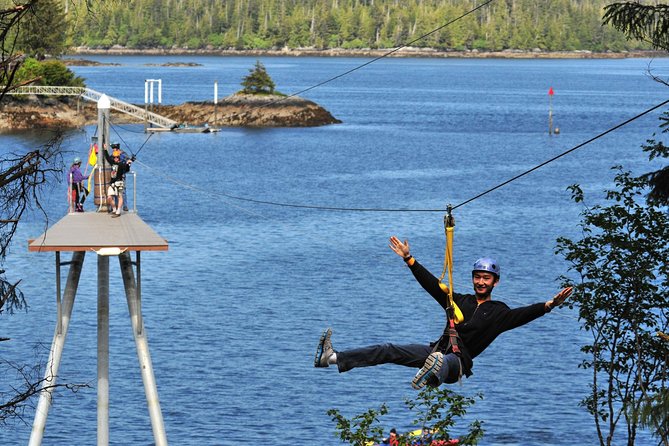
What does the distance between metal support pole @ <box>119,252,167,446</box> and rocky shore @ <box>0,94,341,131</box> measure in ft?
382

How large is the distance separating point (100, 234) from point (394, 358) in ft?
48.1

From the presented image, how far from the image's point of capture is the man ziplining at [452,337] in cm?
1644

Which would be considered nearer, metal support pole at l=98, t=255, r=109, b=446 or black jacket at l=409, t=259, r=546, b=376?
black jacket at l=409, t=259, r=546, b=376

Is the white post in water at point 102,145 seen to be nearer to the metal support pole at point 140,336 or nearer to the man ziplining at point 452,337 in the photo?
the metal support pole at point 140,336

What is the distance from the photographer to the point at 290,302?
64250mm

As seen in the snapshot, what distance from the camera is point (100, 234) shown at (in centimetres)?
3014

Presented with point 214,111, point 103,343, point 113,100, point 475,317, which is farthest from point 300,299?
point 214,111

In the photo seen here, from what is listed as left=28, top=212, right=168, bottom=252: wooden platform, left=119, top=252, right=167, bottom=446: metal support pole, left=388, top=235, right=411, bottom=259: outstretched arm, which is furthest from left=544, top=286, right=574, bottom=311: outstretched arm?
left=119, top=252, right=167, bottom=446: metal support pole

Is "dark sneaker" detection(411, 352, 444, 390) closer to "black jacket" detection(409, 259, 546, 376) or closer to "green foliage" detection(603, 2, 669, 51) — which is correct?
"black jacket" detection(409, 259, 546, 376)

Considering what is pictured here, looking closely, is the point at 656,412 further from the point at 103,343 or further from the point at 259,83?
the point at 259,83

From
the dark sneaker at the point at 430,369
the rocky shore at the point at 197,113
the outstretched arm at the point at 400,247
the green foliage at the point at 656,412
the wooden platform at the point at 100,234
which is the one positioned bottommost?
the rocky shore at the point at 197,113

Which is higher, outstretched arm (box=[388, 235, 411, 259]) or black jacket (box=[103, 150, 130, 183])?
outstretched arm (box=[388, 235, 411, 259])

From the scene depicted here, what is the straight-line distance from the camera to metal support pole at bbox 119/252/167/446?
106 feet

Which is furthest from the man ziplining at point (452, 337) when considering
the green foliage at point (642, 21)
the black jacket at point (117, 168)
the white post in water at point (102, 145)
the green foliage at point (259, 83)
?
the green foliage at point (259, 83)
